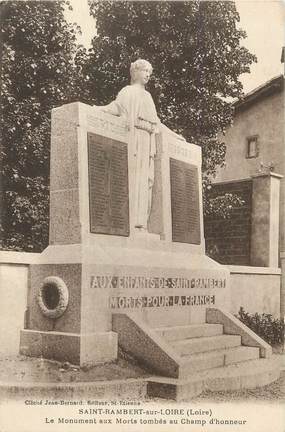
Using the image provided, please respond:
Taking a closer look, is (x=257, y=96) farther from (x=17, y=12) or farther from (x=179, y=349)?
(x=179, y=349)

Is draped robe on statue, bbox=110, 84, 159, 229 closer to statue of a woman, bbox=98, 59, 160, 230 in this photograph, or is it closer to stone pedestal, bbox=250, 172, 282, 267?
statue of a woman, bbox=98, 59, 160, 230

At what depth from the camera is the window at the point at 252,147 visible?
60.7ft

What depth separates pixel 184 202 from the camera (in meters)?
9.41

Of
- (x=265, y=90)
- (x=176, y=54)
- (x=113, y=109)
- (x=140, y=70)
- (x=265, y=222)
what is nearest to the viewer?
(x=113, y=109)

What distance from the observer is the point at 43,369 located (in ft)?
21.8

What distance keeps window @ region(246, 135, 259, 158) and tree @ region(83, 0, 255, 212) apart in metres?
4.77

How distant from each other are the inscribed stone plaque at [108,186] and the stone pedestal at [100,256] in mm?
14

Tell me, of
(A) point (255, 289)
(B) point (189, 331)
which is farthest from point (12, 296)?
(A) point (255, 289)

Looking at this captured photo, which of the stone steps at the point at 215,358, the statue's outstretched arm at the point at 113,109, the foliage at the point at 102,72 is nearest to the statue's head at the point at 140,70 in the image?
the statue's outstretched arm at the point at 113,109

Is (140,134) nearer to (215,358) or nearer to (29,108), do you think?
(215,358)

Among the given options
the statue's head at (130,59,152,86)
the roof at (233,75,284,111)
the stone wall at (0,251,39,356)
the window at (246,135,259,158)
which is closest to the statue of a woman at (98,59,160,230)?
the statue's head at (130,59,152,86)

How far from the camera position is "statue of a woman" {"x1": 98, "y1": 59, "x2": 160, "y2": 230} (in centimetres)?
851

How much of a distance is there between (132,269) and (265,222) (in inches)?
261

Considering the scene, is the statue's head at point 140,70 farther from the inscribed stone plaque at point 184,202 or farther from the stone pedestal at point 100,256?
the inscribed stone plaque at point 184,202
